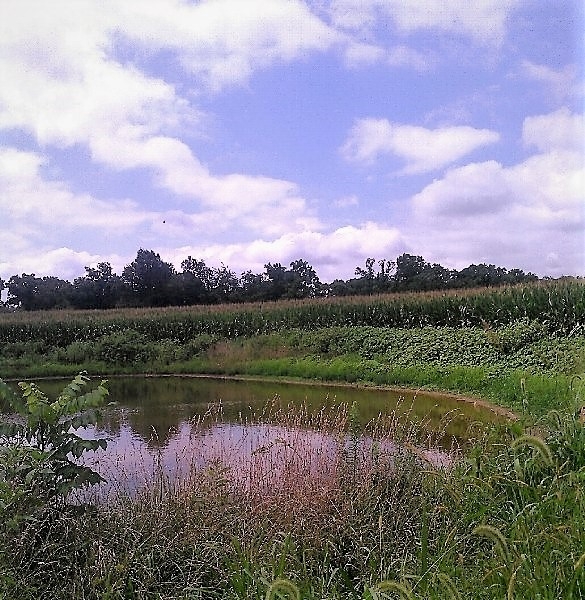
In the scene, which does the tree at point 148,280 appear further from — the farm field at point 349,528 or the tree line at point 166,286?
the farm field at point 349,528

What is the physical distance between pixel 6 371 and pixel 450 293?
13.5 m

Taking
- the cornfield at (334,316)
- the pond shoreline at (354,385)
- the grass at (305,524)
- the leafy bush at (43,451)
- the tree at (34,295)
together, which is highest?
the tree at (34,295)

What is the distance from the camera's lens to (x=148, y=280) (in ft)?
120

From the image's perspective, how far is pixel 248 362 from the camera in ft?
55.9

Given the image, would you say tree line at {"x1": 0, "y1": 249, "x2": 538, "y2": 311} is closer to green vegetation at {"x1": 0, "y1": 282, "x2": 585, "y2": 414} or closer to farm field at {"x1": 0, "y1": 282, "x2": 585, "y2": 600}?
green vegetation at {"x1": 0, "y1": 282, "x2": 585, "y2": 414}

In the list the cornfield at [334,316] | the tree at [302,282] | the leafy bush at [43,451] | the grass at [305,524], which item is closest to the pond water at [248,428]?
the grass at [305,524]

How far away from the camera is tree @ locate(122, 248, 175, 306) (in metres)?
36.1

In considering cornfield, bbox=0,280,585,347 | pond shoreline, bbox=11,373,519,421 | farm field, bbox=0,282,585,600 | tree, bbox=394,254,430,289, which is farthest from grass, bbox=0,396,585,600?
tree, bbox=394,254,430,289

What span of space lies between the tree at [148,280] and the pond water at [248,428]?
19.6 meters

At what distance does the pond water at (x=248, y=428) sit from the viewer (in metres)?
5.27

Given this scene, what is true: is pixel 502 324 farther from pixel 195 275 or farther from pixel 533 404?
pixel 195 275

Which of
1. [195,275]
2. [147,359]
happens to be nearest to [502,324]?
[147,359]

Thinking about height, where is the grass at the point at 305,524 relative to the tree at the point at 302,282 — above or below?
below

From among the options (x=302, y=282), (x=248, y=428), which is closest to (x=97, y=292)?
(x=302, y=282)
